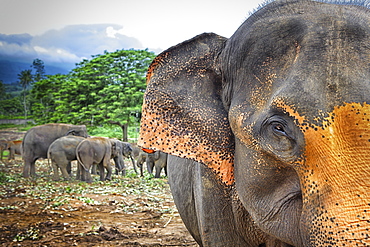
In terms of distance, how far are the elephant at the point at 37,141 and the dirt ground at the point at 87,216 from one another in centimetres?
174

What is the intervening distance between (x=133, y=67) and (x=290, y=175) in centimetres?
2514

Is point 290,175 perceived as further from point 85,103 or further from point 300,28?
point 85,103

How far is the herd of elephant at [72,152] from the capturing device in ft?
33.2

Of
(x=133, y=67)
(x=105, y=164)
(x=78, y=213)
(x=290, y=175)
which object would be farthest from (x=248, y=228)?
(x=133, y=67)

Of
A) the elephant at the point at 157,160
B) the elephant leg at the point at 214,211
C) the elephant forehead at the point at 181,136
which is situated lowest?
the elephant at the point at 157,160

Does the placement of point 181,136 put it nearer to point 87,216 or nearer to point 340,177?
point 340,177

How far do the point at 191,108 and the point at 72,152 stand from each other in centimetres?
904

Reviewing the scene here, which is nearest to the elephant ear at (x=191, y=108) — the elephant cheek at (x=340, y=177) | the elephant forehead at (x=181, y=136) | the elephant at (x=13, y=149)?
the elephant forehead at (x=181, y=136)

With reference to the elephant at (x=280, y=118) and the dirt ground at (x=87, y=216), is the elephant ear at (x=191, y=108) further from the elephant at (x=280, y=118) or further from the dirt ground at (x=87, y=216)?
the dirt ground at (x=87, y=216)

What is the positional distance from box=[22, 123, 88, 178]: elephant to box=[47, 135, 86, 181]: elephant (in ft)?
4.20

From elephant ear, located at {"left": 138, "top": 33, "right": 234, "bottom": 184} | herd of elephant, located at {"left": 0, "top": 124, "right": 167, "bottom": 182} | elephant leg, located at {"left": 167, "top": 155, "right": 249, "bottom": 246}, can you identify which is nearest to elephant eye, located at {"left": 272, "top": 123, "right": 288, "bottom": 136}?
elephant ear, located at {"left": 138, "top": 33, "right": 234, "bottom": 184}

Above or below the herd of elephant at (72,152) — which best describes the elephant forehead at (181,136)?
above

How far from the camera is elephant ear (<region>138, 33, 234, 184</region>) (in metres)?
1.79

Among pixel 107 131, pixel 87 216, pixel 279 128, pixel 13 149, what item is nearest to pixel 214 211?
pixel 279 128
